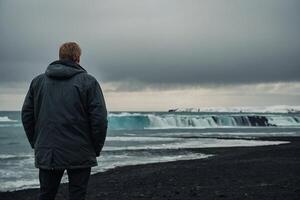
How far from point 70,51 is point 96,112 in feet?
2.22

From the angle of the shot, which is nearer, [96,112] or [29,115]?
[96,112]

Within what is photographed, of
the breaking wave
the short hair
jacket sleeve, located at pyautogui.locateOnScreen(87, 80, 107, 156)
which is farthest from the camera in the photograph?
the breaking wave

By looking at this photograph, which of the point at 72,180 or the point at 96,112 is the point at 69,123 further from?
the point at 72,180

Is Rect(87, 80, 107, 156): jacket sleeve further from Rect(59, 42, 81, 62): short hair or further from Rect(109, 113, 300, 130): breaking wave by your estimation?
Rect(109, 113, 300, 130): breaking wave

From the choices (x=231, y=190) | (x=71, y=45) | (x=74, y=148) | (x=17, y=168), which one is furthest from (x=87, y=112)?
(x=17, y=168)

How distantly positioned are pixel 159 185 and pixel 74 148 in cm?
747

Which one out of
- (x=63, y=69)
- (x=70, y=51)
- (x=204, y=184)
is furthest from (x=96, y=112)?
(x=204, y=184)

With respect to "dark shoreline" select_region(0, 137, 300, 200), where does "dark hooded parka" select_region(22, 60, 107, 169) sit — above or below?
above

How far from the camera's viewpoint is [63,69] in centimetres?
487

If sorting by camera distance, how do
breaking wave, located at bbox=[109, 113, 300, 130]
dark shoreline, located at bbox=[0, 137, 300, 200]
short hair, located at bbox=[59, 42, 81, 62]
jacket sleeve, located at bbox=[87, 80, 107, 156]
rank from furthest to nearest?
breaking wave, located at bbox=[109, 113, 300, 130] → dark shoreline, located at bbox=[0, 137, 300, 200] → short hair, located at bbox=[59, 42, 81, 62] → jacket sleeve, located at bbox=[87, 80, 107, 156]

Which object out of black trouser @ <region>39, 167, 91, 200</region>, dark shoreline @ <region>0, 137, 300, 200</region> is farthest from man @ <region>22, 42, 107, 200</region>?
dark shoreline @ <region>0, 137, 300, 200</region>

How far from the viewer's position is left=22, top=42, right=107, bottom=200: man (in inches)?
189

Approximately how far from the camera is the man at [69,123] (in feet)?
15.7

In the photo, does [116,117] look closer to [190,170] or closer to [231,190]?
[190,170]
